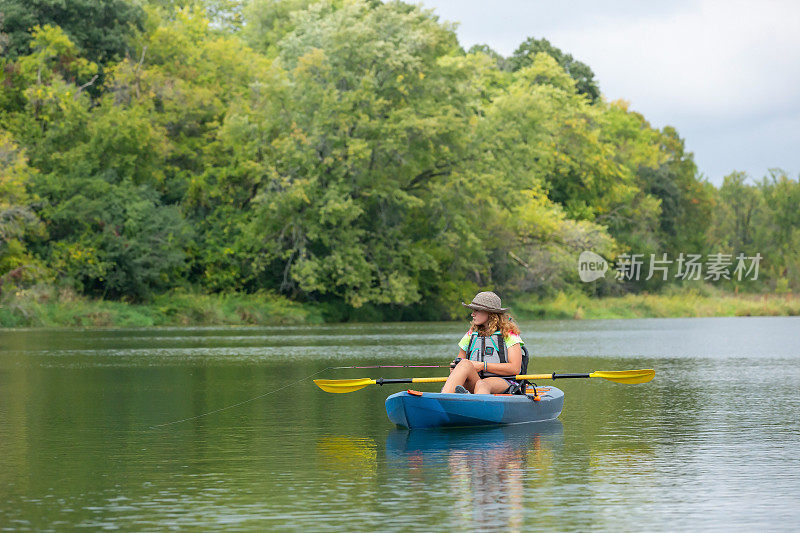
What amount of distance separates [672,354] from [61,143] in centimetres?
3528

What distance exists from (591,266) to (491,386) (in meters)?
60.0

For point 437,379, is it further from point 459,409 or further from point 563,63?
point 563,63

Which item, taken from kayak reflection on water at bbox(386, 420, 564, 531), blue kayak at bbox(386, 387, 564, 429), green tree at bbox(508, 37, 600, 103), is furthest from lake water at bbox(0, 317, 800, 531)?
green tree at bbox(508, 37, 600, 103)

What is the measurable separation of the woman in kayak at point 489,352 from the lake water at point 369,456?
2.06ft

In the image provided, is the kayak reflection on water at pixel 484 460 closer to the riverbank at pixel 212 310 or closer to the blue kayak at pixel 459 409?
the blue kayak at pixel 459 409

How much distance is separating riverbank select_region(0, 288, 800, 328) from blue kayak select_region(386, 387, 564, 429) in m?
39.2

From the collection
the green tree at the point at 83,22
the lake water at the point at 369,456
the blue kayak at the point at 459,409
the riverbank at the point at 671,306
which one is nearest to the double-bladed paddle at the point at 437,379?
the blue kayak at the point at 459,409

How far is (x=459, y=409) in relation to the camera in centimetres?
1505

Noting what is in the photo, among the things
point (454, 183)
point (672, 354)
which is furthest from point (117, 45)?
point (672, 354)

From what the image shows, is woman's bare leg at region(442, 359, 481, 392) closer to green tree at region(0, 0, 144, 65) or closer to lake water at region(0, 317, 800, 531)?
lake water at region(0, 317, 800, 531)

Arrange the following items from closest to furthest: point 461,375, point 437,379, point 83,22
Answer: point 461,375 < point 437,379 < point 83,22

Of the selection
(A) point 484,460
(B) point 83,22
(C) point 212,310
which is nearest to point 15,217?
(C) point 212,310

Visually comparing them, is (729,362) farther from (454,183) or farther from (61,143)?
(61,143)

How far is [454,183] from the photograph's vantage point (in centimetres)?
5966
